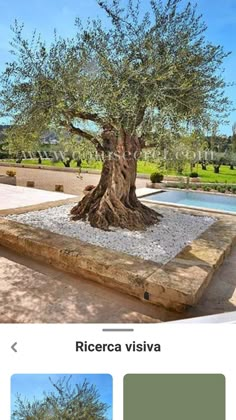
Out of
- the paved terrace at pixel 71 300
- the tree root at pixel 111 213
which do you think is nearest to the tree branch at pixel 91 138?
the tree root at pixel 111 213

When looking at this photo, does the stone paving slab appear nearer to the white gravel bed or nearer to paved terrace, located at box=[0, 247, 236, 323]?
paved terrace, located at box=[0, 247, 236, 323]

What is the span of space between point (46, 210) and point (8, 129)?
2.41 metres

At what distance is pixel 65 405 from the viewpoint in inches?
51.7

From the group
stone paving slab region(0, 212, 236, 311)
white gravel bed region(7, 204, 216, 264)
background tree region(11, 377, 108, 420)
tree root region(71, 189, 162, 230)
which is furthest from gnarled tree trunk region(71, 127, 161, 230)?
background tree region(11, 377, 108, 420)

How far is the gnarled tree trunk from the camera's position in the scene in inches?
255

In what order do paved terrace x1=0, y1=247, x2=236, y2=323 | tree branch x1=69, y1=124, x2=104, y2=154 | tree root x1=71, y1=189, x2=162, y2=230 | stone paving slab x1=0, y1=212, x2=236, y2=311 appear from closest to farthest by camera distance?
paved terrace x1=0, y1=247, x2=236, y2=323, stone paving slab x1=0, y1=212, x2=236, y2=311, tree root x1=71, y1=189, x2=162, y2=230, tree branch x1=69, y1=124, x2=104, y2=154

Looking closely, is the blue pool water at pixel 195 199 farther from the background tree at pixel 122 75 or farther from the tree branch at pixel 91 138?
the background tree at pixel 122 75

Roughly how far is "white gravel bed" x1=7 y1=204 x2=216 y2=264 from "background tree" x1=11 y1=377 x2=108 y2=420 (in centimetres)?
335

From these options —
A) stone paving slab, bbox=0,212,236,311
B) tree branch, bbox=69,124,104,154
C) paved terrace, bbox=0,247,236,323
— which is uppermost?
tree branch, bbox=69,124,104,154

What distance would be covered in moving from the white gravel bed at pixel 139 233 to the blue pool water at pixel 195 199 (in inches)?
230

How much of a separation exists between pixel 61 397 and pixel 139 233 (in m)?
4.93

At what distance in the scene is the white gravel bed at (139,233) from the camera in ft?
16.8

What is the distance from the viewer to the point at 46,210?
779 centimetres

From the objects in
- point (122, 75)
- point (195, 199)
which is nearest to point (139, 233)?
point (122, 75)
